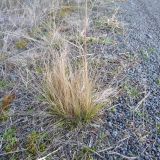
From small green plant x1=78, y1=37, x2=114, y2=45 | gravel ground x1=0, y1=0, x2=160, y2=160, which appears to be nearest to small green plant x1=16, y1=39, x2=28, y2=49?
gravel ground x1=0, y1=0, x2=160, y2=160

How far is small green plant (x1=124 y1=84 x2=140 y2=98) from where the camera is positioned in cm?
237

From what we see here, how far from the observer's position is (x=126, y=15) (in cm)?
385

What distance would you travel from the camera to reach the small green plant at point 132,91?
93.3 inches

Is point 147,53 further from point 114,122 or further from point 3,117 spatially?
point 3,117

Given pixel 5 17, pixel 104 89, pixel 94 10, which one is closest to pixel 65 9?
pixel 94 10

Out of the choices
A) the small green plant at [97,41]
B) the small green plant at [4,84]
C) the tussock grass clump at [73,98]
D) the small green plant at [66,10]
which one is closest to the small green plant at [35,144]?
the tussock grass clump at [73,98]

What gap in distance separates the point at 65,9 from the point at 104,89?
1715mm

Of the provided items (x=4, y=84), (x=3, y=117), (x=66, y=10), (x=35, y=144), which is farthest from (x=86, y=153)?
(x=66, y=10)

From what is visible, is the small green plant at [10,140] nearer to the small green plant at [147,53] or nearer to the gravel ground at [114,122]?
the gravel ground at [114,122]

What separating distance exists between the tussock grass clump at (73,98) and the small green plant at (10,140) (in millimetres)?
267

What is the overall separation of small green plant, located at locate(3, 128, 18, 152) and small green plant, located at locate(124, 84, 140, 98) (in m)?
0.83

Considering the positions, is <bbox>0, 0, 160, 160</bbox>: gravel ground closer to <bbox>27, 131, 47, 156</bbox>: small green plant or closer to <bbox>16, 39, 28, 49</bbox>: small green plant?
<bbox>27, 131, 47, 156</bbox>: small green plant

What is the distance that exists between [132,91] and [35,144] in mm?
822

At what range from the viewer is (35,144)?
194cm
